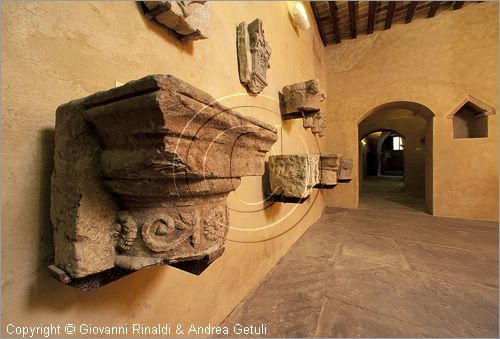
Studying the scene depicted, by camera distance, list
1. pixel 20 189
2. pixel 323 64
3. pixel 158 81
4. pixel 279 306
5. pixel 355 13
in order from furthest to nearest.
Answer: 1. pixel 323 64
2. pixel 355 13
3. pixel 279 306
4. pixel 20 189
5. pixel 158 81

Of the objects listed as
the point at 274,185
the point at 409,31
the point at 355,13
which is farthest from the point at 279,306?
the point at 409,31

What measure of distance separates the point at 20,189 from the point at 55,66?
0.37 meters

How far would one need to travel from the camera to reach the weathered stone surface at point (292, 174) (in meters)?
1.79

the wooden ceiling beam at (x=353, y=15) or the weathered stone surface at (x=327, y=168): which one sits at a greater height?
the wooden ceiling beam at (x=353, y=15)

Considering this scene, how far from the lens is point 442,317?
137 cm

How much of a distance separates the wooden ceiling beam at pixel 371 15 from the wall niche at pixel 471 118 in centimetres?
222

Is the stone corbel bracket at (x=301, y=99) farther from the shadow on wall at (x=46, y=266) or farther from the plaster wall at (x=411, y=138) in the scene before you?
the plaster wall at (x=411, y=138)

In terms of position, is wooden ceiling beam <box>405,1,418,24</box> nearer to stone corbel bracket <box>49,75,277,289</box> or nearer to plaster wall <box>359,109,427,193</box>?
plaster wall <box>359,109,427,193</box>

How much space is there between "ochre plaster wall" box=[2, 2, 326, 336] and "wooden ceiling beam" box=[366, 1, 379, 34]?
3.81 m

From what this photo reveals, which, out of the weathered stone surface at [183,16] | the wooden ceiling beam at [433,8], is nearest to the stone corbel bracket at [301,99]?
the weathered stone surface at [183,16]

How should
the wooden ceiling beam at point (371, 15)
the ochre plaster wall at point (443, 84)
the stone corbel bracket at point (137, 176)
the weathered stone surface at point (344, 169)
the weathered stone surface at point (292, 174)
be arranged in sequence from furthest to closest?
the wooden ceiling beam at point (371, 15) < the ochre plaster wall at point (443, 84) < the weathered stone surface at point (344, 169) < the weathered stone surface at point (292, 174) < the stone corbel bracket at point (137, 176)

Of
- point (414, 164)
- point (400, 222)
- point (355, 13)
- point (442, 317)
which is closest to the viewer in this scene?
point (442, 317)

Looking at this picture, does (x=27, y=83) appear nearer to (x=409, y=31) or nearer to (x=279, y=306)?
(x=279, y=306)

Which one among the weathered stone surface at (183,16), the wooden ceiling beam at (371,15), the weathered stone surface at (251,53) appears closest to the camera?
the weathered stone surface at (183,16)
